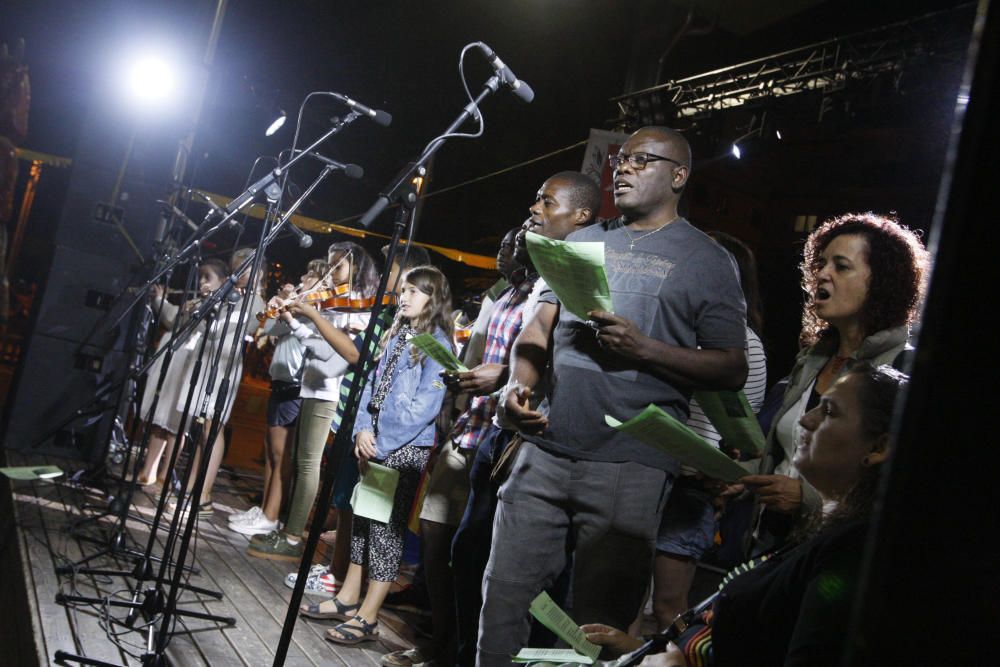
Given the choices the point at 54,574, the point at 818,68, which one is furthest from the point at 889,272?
the point at 818,68

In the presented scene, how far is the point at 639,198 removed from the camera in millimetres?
2160

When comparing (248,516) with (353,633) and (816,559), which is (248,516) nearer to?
(353,633)

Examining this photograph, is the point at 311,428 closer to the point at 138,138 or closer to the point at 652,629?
the point at 652,629

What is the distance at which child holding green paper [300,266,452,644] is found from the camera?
3.38 metres

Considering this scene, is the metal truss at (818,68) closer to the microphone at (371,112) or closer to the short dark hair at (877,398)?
the microphone at (371,112)

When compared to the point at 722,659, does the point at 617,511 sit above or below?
above

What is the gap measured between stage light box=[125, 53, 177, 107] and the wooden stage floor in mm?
3458

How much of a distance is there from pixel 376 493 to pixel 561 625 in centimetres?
198

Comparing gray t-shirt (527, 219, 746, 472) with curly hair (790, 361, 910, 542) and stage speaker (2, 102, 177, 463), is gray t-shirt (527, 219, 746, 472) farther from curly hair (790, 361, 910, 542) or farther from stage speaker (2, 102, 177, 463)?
stage speaker (2, 102, 177, 463)

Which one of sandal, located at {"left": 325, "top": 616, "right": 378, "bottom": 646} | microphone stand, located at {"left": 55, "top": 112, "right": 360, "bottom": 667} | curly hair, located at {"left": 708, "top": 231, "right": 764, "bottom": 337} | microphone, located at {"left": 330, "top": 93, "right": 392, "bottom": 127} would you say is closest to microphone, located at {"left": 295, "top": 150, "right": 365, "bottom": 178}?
microphone stand, located at {"left": 55, "top": 112, "right": 360, "bottom": 667}

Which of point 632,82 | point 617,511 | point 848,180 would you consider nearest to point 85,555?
point 617,511

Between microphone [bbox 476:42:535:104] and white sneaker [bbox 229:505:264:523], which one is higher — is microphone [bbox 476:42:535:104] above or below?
above

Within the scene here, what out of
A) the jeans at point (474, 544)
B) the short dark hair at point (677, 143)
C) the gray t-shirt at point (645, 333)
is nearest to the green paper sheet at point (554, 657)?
the gray t-shirt at point (645, 333)

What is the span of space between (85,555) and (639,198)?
3.32m
